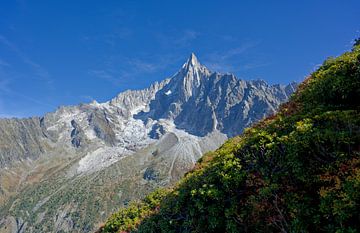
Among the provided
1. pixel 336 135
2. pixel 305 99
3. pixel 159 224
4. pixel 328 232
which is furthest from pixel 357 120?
pixel 159 224

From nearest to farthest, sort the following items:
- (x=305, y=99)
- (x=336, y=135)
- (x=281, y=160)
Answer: (x=336, y=135) < (x=281, y=160) < (x=305, y=99)

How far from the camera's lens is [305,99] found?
76.7 feet

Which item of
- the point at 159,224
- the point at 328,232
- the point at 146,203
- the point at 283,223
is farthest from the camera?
the point at 146,203

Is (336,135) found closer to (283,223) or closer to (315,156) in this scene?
(315,156)

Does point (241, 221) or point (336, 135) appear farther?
point (241, 221)


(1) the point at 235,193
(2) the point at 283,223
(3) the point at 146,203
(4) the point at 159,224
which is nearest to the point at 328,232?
(2) the point at 283,223

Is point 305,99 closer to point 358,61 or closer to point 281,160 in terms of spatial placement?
point 358,61

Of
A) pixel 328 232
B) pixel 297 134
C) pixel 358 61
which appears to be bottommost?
pixel 328 232

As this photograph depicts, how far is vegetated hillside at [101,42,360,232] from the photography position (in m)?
14.6

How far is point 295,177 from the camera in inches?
681

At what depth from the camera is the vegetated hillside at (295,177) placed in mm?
14586

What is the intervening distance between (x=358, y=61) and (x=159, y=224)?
57.0 ft

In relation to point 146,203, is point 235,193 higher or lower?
lower

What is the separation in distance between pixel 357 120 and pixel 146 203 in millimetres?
30969
